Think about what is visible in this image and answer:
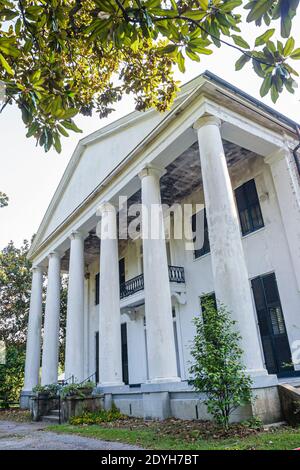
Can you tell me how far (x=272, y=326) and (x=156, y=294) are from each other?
3988 millimetres

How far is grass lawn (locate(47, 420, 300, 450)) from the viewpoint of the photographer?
5.22 m

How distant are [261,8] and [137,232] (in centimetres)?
1555

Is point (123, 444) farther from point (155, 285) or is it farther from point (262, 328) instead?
point (262, 328)

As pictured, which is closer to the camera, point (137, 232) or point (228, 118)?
point (228, 118)

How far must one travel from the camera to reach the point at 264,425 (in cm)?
664

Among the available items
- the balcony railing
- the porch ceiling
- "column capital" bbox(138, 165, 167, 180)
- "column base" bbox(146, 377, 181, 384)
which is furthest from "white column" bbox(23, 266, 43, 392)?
"column base" bbox(146, 377, 181, 384)

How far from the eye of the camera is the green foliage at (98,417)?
10445 millimetres

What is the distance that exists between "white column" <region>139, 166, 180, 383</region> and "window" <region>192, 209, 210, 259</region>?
353 centimetres

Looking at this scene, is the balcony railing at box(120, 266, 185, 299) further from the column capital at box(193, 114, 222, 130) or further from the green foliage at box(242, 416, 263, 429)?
the green foliage at box(242, 416, 263, 429)

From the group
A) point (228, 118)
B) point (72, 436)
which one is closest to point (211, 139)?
point (228, 118)

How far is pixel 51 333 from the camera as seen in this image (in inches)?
695

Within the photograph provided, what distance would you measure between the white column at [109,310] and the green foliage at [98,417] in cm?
101

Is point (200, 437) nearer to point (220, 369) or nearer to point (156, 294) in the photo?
point (220, 369)

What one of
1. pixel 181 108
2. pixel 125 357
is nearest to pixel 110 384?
pixel 125 357
